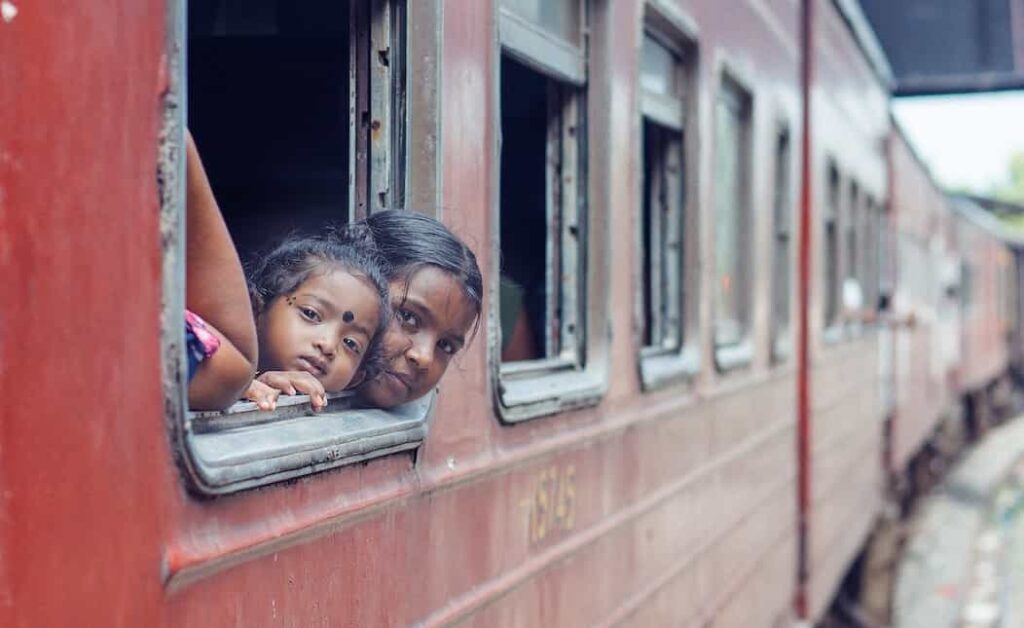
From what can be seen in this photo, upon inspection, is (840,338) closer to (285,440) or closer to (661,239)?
(661,239)

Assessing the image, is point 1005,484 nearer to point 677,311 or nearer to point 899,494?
point 899,494

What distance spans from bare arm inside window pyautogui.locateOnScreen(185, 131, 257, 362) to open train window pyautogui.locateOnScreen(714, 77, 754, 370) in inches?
144

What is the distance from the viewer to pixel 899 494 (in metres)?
13.9

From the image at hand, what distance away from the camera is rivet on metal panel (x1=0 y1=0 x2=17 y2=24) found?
1468mm

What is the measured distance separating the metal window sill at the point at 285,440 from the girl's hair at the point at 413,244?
0.23 meters

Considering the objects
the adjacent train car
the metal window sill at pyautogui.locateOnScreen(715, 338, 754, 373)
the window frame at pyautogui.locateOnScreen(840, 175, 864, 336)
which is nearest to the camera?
the metal window sill at pyautogui.locateOnScreen(715, 338, 754, 373)

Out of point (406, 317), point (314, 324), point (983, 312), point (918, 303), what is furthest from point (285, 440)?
point (983, 312)

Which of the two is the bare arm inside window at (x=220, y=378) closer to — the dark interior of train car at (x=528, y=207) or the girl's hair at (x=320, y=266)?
the girl's hair at (x=320, y=266)

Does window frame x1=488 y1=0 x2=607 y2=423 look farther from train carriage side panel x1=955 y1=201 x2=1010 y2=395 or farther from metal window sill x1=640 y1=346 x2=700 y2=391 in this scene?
train carriage side panel x1=955 y1=201 x2=1010 y2=395

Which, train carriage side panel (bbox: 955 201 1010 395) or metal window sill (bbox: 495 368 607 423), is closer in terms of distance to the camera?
metal window sill (bbox: 495 368 607 423)

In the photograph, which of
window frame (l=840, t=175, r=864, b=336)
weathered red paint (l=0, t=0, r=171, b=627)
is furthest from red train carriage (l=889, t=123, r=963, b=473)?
weathered red paint (l=0, t=0, r=171, b=627)

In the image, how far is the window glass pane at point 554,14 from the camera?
130 inches

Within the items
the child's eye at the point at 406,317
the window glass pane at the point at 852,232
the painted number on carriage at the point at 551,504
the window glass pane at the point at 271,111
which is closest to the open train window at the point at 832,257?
the window glass pane at the point at 852,232

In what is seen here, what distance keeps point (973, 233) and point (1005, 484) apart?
3772 mm
